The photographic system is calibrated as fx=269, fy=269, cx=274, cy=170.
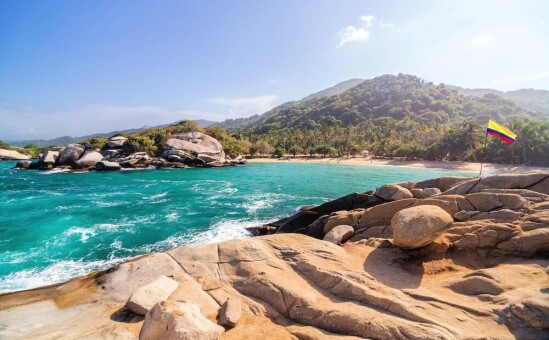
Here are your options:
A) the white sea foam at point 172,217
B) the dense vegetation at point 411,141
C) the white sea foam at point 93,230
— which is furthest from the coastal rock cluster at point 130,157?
the white sea foam at point 93,230

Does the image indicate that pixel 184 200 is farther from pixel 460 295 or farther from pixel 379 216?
pixel 460 295

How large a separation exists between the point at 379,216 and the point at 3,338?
15.2 meters

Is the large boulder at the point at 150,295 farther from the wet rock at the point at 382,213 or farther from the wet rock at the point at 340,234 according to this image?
the wet rock at the point at 382,213

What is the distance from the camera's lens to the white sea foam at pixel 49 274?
13742 mm

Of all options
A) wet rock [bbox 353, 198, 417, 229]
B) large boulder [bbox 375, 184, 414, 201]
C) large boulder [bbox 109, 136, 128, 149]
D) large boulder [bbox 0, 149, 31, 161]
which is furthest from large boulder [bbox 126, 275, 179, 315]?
large boulder [bbox 0, 149, 31, 161]

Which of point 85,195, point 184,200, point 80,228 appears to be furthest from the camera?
point 85,195

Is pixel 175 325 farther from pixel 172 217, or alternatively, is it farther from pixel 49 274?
pixel 172 217

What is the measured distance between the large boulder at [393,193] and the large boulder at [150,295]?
13952mm

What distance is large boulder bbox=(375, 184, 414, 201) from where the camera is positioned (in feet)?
55.7

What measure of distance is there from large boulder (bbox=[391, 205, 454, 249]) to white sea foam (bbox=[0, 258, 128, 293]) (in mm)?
15859

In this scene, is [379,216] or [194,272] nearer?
[194,272]

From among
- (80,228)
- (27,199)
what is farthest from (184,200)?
(27,199)

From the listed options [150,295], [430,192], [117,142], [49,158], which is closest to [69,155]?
[49,158]

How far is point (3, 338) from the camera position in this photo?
7.69 metres
